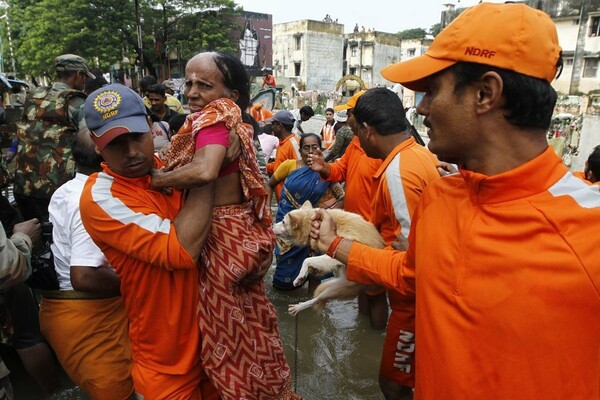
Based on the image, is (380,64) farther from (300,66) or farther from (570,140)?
(570,140)

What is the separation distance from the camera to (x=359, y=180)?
425cm

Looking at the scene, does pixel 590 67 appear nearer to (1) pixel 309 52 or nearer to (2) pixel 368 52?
(2) pixel 368 52

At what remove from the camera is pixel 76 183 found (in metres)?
2.43

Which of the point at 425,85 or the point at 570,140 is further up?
the point at 425,85

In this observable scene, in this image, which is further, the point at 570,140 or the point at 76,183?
the point at 570,140

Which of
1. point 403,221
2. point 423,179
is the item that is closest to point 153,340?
point 403,221

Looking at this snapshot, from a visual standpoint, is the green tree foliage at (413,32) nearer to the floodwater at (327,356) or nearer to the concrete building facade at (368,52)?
the concrete building facade at (368,52)

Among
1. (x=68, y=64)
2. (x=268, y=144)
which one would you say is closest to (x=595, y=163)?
(x=68, y=64)

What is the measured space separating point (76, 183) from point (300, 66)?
143 feet

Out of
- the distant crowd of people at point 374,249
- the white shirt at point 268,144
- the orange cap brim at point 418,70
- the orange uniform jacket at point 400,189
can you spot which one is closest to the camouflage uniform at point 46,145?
the distant crowd of people at point 374,249

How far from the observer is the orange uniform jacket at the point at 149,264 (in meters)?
1.68

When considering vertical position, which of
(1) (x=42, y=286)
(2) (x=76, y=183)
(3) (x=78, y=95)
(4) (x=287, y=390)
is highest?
(3) (x=78, y=95)

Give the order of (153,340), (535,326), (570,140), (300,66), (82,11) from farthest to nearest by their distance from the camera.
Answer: (300,66)
(82,11)
(570,140)
(153,340)
(535,326)

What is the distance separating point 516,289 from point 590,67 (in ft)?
105
